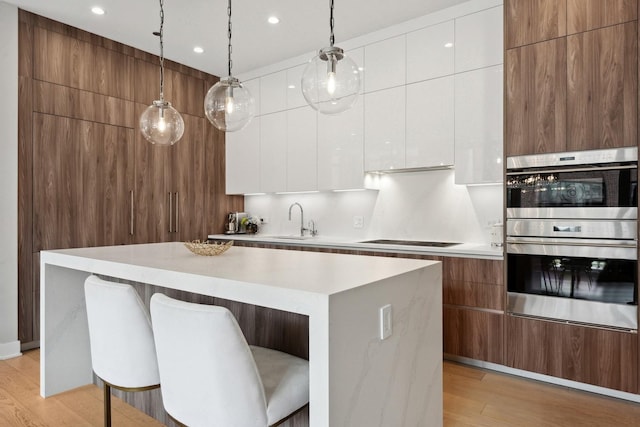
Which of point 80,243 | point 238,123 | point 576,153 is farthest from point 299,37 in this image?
point 80,243

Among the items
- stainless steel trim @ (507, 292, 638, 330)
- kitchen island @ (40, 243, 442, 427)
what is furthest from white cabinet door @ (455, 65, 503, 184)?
kitchen island @ (40, 243, 442, 427)

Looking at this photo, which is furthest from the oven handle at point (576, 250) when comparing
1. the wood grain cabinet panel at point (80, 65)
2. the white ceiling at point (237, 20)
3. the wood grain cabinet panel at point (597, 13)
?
the wood grain cabinet panel at point (80, 65)

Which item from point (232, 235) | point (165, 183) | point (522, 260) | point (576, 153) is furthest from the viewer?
point (232, 235)

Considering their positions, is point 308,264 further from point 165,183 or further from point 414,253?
point 165,183

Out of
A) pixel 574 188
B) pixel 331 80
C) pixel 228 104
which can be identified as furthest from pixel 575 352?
pixel 228 104

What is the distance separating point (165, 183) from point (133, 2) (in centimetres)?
182

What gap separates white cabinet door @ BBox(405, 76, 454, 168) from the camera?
3.33 metres

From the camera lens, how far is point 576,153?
2.60 metres

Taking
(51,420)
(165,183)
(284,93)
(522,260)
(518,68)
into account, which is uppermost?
(284,93)

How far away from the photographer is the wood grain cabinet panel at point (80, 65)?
3490 millimetres

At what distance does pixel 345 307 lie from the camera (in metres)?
1.28

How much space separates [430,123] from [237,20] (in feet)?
6.08

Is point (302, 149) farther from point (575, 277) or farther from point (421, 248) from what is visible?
point (575, 277)

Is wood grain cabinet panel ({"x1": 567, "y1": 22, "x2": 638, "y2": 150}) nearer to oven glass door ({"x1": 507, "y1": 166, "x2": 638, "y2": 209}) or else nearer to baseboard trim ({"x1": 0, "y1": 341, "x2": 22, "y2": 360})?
oven glass door ({"x1": 507, "y1": 166, "x2": 638, "y2": 209})
